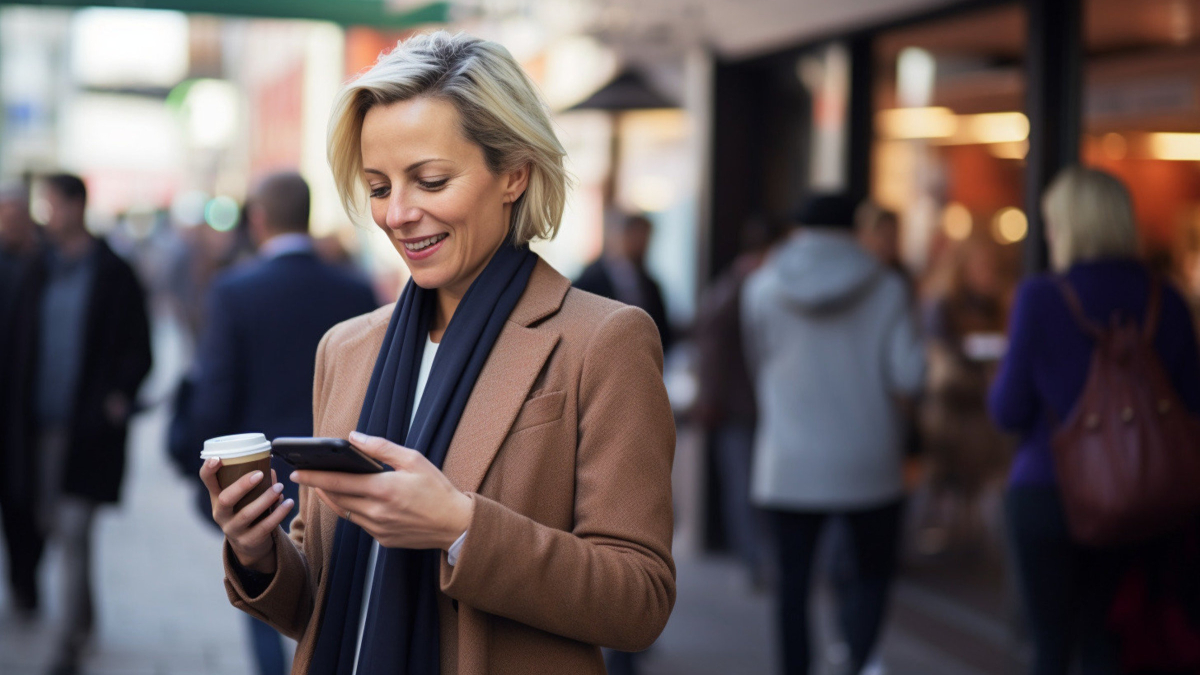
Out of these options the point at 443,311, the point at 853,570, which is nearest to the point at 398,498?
the point at 443,311

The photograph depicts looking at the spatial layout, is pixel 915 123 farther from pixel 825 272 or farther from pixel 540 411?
pixel 540 411

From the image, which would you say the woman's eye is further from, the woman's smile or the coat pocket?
the coat pocket

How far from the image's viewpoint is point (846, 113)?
721 centimetres

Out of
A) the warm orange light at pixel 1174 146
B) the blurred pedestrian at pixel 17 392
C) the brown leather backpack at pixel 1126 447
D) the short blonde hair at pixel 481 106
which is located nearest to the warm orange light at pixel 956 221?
the warm orange light at pixel 1174 146

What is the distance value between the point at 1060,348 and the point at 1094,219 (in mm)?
413

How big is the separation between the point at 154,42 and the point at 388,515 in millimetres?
75750

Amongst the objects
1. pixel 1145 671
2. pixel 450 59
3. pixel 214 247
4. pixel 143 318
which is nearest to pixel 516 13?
pixel 143 318

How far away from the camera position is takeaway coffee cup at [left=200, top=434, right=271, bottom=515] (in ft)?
6.03

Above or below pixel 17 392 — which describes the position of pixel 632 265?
above

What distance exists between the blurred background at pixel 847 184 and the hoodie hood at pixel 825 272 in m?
0.88

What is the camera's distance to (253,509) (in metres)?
1.86

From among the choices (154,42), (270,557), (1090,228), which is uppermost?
(154,42)

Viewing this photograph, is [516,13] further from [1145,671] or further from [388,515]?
[388,515]

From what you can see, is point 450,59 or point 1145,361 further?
point 1145,361
